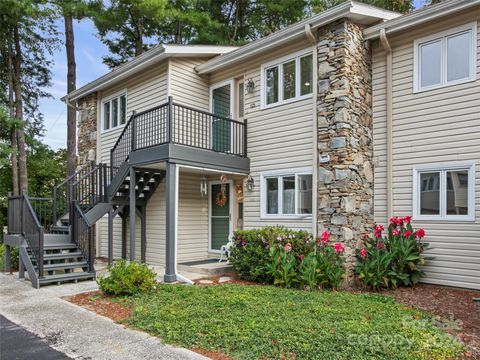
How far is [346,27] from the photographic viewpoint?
307 inches

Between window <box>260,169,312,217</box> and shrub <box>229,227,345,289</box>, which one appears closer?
shrub <box>229,227,345,289</box>

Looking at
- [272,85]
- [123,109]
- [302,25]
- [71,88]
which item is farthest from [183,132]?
[71,88]

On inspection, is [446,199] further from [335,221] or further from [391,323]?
[391,323]

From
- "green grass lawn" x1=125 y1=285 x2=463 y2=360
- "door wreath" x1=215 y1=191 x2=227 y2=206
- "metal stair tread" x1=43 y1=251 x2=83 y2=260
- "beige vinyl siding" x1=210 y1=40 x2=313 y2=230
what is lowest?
"green grass lawn" x1=125 y1=285 x2=463 y2=360

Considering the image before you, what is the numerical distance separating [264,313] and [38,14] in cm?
1469

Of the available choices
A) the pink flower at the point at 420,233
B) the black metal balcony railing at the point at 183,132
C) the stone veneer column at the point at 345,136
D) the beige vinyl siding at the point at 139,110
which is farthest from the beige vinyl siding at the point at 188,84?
the pink flower at the point at 420,233

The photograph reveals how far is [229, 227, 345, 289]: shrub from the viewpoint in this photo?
709 cm

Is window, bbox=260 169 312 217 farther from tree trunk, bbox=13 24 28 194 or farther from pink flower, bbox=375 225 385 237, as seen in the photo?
tree trunk, bbox=13 24 28 194

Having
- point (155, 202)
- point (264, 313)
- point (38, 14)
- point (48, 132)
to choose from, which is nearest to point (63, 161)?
point (48, 132)

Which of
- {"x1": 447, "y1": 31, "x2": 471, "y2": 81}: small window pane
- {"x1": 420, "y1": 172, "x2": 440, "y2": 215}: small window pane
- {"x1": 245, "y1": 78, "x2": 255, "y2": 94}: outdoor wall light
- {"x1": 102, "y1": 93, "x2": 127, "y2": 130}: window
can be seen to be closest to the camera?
{"x1": 447, "y1": 31, "x2": 471, "y2": 81}: small window pane

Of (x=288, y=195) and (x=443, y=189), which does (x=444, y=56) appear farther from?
(x=288, y=195)

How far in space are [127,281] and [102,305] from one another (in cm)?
53

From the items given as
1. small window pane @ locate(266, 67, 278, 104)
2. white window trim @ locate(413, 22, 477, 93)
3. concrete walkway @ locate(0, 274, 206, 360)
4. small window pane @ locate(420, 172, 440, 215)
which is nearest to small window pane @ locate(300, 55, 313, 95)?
small window pane @ locate(266, 67, 278, 104)

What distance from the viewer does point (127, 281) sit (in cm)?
638
